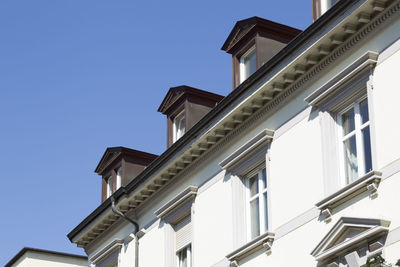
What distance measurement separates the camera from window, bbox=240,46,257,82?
22.9 meters

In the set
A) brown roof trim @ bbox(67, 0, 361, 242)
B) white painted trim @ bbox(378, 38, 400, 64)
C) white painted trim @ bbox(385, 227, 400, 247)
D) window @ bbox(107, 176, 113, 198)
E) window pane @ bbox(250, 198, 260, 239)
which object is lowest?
white painted trim @ bbox(385, 227, 400, 247)

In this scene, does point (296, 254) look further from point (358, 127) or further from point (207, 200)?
point (207, 200)

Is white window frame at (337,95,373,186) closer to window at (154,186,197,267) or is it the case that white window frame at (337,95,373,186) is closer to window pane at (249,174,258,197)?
window pane at (249,174,258,197)

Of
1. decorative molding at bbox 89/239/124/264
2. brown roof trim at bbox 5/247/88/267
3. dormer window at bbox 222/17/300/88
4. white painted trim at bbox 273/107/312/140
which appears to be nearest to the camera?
white painted trim at bbox 273/107/312/140

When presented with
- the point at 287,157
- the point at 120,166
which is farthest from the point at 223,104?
the point at 120,166

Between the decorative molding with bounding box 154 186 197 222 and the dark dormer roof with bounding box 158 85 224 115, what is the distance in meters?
2.97

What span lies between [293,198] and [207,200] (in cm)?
421

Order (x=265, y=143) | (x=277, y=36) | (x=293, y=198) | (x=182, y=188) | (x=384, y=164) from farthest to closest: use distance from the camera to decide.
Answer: (x=182, y=188), (x=277, y=36), (x=265, y=143), (x=293, y=198), (x=384, y=164)

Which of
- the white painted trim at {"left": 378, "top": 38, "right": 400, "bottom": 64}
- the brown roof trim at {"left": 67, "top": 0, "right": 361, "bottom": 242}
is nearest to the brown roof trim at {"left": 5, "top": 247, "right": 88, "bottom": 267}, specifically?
the brown roof trim at {"left": 67, "top": 0, "right": 361, "bottom": 242}

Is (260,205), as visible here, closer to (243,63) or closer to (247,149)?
(247,149)

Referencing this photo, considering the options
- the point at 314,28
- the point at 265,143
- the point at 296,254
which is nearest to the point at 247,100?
the point at 265,143

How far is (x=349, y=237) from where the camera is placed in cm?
1744

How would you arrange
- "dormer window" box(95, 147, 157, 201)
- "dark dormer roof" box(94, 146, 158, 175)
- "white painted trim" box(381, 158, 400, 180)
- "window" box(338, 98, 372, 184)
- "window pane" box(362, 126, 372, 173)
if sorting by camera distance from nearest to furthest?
"white painted trim" box(381, 158, 400, 180) < "window pane" box(362, 126, 372, 173) < "window" box(338, 98, 372, 184) < "dormer window" box(95, 147, 157, 201) < "dark dormer roof" box(94, 146, 158, 175)

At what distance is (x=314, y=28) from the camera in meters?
19.4
